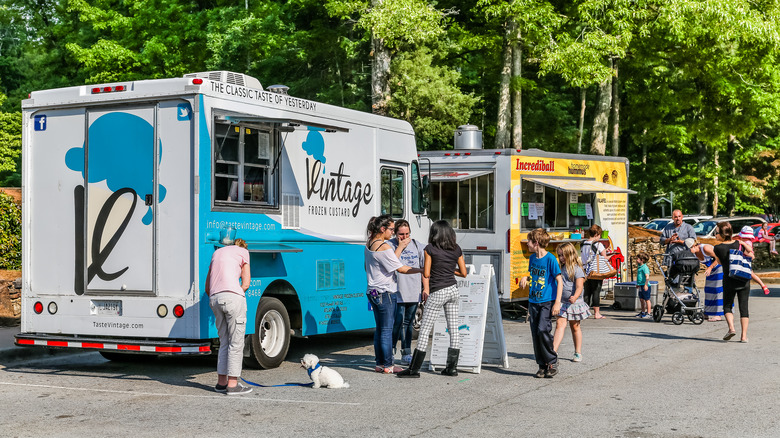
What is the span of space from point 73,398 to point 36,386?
96 cm

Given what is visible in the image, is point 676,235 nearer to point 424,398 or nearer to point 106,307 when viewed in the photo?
point 424,398

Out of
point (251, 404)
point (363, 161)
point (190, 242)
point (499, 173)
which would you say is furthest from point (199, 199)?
point (499, 173)

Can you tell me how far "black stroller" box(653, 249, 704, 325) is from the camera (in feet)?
51.5

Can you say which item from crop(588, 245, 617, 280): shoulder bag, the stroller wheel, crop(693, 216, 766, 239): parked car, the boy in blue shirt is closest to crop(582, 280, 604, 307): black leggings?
crop(588, 245, 617, 280): shoulder bag

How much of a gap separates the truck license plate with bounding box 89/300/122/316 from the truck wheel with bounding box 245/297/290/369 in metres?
1.45

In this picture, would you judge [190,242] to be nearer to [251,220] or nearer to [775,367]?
[251,220]

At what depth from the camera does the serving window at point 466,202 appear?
17125 mm

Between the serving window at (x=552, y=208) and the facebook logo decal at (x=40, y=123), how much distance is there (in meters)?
8.69

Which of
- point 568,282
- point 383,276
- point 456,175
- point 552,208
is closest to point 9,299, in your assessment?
point 383,276

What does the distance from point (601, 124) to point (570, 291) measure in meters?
15.1

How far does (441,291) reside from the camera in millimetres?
10422

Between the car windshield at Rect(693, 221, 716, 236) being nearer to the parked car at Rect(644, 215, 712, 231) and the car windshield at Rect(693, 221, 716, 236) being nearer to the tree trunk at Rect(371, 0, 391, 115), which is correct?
the parked car at Rect(644, 215, 712, 231)

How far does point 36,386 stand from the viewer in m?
10.1

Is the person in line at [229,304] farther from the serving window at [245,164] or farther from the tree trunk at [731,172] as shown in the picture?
the tree trunk at [731,172]
